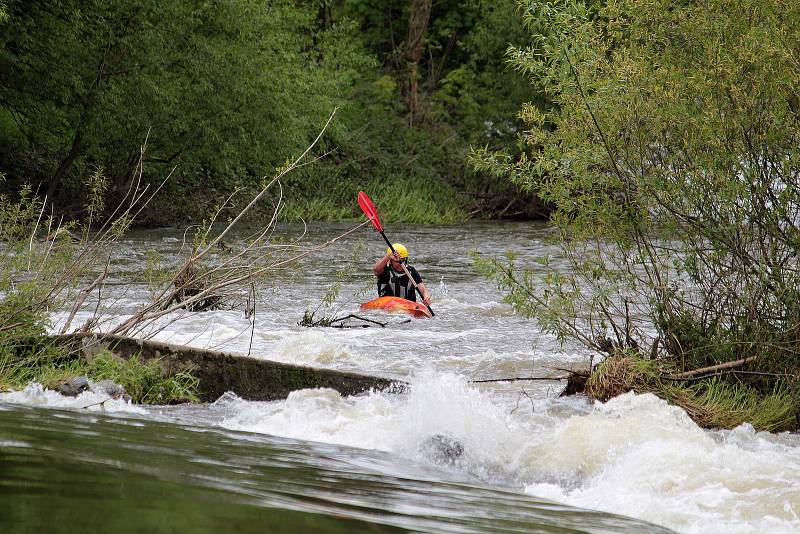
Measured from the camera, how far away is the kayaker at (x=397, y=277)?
13.8 metres

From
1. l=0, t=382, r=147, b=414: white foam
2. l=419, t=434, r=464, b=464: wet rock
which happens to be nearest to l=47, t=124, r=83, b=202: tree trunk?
l=0, t=382, r=147, b=414: white foam

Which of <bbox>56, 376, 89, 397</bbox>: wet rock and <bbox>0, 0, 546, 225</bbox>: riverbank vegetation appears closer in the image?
<bbox>56, 376, 89, 397</bbox>: wet rock

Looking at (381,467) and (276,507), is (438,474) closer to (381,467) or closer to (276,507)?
(381,467)

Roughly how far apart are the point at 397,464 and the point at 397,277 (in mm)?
8109

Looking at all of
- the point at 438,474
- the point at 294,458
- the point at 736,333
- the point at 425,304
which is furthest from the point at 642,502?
the point at 425,304

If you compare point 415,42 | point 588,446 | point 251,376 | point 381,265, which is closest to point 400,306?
point 381,265

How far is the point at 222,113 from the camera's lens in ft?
79.9

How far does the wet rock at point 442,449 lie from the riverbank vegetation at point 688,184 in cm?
191

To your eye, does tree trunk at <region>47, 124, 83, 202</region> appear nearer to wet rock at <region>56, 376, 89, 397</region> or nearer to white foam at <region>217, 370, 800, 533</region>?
wet rock at <region>56, 376, 89, 397</region>

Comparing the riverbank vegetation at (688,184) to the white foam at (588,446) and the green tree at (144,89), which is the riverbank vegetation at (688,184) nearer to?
the white foam at (588,446)

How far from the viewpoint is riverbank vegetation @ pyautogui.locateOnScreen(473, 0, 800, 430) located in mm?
7734

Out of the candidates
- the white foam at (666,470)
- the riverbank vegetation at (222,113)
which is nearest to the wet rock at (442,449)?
the white foam at (666,470)

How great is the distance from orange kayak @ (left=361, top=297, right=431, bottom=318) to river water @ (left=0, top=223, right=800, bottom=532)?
3.39m

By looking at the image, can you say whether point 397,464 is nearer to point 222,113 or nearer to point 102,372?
point 102,372
